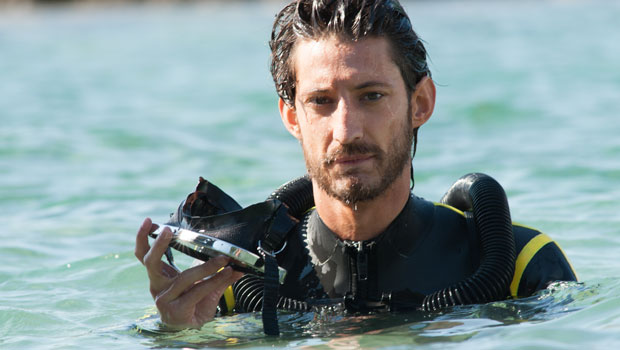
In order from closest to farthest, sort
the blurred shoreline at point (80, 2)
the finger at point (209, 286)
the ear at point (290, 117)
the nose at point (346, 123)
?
the finger at point (209, 286) < the nose at point (346, 123) < the ear at point (290, 117) < the blurred shoreline at point (80, 2)

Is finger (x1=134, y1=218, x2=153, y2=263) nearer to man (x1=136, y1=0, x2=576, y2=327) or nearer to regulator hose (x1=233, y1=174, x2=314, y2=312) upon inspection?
man (x1=136, y1=0, x2=576, y2=327)

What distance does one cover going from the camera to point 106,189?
7.56m

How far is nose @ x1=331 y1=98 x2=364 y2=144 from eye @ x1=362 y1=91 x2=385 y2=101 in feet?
0.20

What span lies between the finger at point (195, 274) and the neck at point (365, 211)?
0.58 metres

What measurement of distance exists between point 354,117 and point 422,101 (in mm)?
433

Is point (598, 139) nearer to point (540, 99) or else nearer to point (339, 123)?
point (540, 99)

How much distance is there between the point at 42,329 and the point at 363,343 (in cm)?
160

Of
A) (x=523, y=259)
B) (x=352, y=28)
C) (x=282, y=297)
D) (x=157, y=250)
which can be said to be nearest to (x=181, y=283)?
(x=157, y=250)

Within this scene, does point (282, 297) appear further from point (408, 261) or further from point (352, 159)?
point (352, 159)

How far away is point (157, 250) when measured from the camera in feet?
9.50

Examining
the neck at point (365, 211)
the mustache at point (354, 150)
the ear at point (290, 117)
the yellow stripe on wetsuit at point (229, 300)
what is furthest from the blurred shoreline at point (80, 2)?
the mustache at point (354, 150)

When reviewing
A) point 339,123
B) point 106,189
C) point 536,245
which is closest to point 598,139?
point 106,189

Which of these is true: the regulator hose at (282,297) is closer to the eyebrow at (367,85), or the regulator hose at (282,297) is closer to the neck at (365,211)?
the neck at (365,211)

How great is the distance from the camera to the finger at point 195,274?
2961 millimetres
